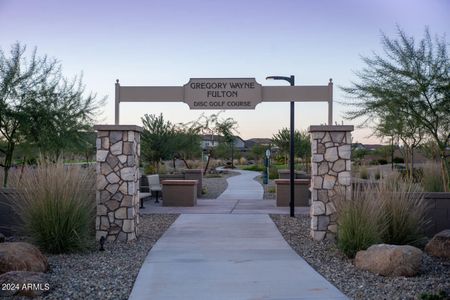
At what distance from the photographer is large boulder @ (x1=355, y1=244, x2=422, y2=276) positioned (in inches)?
281

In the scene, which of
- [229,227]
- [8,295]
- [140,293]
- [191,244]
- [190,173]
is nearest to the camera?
[8,295]

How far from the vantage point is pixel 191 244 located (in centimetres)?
957

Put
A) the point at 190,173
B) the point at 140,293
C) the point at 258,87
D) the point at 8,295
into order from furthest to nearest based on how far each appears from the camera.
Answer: the point at 190,173
the point at 258,87
the point at 140,293
the point at 8,295

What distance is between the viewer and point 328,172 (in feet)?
33.7

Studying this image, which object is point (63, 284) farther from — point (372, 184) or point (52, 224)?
point (372, 184)

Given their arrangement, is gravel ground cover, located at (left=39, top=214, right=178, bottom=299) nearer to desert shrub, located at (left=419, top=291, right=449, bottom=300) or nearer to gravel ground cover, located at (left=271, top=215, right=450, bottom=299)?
gravel ground cover, located at (left=271, top=215, right=450, bottom=299)

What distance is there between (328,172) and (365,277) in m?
3.40

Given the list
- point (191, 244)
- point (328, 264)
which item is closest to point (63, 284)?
point (191, 244)

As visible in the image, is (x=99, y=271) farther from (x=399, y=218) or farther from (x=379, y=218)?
(x=399, y=218)

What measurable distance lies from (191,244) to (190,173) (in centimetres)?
1102

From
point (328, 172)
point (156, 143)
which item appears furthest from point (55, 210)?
point (156, 143)

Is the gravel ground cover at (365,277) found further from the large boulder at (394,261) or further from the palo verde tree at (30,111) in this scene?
the palo verde tree at (30,111)

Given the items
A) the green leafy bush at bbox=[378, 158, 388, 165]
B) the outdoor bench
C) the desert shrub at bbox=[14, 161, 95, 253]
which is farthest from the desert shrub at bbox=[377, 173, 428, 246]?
the green leafy bush at bbox=[378, 158, 388, 165]

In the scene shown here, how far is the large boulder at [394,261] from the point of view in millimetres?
7141
